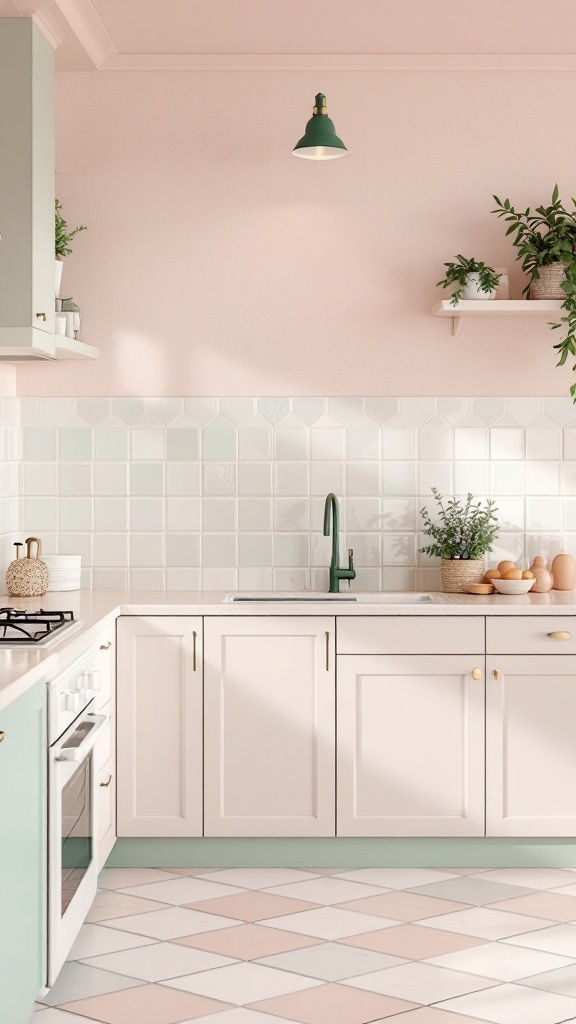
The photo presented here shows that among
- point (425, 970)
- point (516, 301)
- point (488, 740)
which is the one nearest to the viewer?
point (425, 970)

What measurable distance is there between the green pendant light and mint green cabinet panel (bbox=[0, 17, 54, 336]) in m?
0.85

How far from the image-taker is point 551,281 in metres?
3.91

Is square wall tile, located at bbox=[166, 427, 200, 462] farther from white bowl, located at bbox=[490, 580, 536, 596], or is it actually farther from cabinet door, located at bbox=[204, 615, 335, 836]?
white bowl, located at bbox=[490, 580, 536, 596]

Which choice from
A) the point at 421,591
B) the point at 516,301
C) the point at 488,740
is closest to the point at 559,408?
the point at 516,301

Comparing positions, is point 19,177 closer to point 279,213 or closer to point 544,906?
point 279,213

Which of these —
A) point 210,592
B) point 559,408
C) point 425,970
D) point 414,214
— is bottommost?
point 425,970

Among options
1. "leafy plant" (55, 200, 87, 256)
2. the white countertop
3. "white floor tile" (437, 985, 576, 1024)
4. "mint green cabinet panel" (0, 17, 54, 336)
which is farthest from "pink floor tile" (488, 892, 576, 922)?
"leafy plant" (55, 200, 87, 256)

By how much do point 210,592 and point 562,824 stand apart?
1450 millimetres

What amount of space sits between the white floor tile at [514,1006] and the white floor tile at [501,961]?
0.08 meters

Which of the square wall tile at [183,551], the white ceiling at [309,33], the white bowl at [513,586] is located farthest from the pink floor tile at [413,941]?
the white ceiling at [309,33]

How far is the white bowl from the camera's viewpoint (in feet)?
12.4

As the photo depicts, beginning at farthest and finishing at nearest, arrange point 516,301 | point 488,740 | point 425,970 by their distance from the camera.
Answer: point 516,301 < point 488,740 < point 425,970

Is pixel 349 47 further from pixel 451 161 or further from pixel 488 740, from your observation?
pixel 488 740

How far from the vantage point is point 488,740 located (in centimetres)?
357
